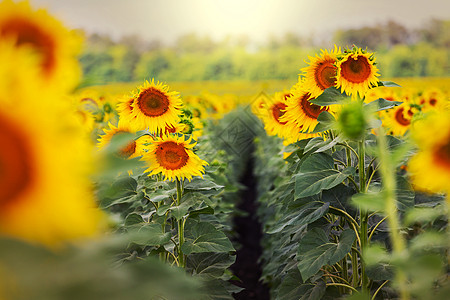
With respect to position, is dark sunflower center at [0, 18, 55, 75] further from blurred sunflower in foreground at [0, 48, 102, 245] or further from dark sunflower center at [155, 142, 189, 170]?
dark sunflower center at [155, 142, 189, 170]

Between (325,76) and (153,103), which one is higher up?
(153,103)

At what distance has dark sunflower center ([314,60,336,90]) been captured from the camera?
208 cm

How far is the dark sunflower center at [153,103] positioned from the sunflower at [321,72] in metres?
0.74

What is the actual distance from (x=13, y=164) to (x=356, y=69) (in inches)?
67.3

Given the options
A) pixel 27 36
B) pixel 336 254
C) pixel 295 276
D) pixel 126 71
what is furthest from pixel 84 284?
pixel 126 71

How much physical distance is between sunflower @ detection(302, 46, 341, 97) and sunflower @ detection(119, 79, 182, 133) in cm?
68

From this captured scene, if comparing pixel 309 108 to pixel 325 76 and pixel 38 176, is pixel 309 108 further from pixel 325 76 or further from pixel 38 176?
pixel 38 176

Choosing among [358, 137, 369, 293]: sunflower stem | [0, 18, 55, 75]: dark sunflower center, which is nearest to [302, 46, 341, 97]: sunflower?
[358, 137, 369, 293]: sunflower stem

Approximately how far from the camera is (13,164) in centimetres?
53

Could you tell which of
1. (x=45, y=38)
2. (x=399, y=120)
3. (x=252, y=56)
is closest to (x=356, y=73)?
(x=45, y=38)

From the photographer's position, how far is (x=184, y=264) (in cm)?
212

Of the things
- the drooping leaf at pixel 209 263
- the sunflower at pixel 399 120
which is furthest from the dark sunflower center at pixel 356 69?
the sunflower at pixel 399 120

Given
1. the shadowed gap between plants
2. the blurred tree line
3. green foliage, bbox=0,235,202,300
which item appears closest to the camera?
green foliage, bbox=0,235,202,300

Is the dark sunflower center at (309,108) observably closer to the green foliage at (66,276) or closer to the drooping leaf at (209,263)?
the drooping leaf at (209,263)
